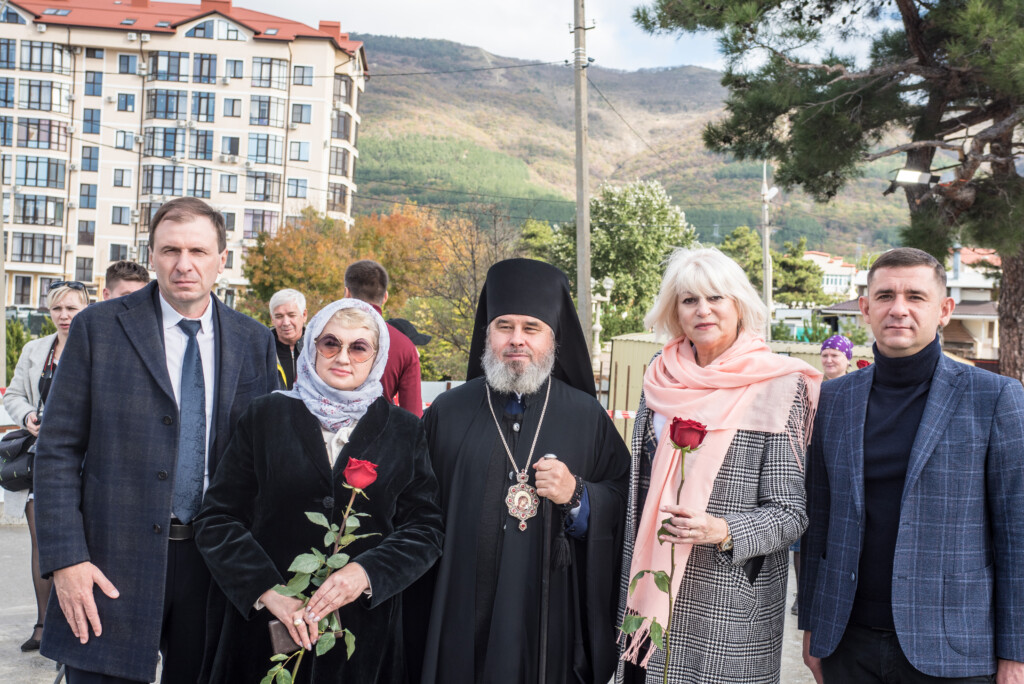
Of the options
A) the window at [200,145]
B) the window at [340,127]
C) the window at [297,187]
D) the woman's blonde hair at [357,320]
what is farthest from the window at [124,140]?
the woman's blonde hair at [357,320]

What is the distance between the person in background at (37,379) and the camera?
4.90 metres

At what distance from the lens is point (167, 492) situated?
9.26ft

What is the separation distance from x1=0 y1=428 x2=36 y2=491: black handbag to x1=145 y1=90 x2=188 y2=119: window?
61.3 m

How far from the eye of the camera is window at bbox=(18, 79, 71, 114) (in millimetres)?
59562

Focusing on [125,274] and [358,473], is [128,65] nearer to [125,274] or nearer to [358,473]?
[125,274]

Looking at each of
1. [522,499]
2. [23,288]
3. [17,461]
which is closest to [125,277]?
[17,461]

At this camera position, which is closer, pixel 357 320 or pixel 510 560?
pixel 357 320

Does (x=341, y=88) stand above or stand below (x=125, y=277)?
above

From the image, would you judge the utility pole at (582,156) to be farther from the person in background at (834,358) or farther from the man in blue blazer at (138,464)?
the man in blue blazer at (138,464)

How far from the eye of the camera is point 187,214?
116 inches

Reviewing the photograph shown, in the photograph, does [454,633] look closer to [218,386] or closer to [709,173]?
[218,386]

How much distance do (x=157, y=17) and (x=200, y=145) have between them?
10.1 meters

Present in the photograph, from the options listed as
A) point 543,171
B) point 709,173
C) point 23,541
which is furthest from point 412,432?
point 543,171

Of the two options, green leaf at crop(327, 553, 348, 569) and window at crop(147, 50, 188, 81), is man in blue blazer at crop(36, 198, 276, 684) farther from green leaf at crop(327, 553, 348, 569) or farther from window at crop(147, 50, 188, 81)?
window at crop(147, 50, 188, 81)
